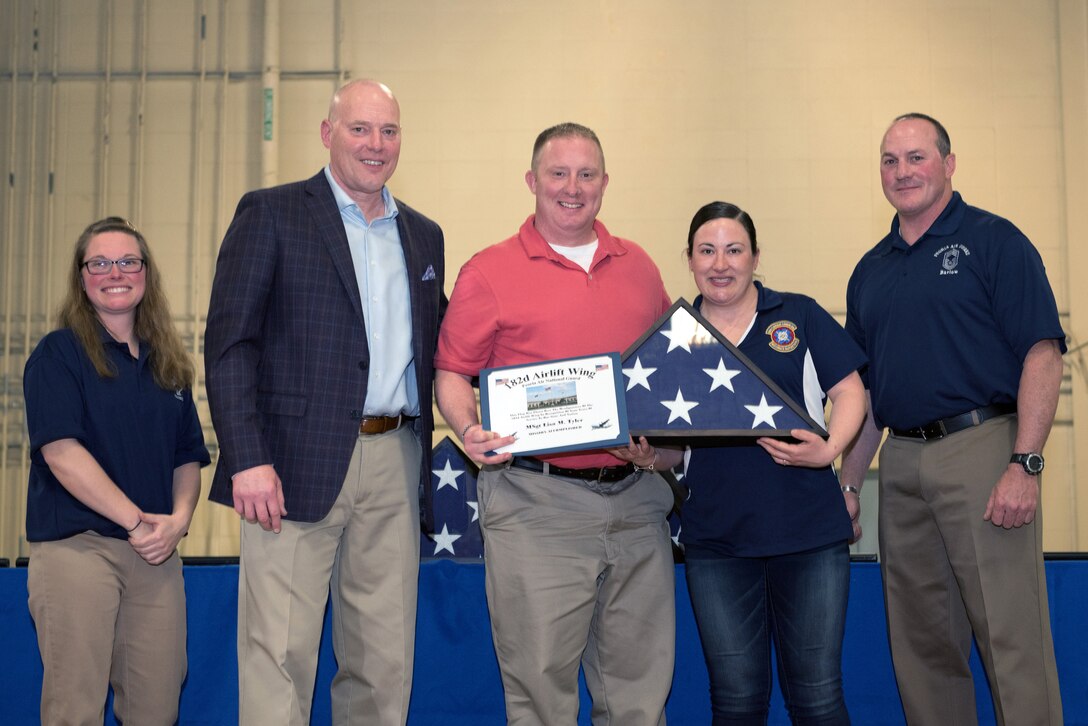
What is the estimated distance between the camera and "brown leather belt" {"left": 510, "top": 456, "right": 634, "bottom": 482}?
8.23 feet

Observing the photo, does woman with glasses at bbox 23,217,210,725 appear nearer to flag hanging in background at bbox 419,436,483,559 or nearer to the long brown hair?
the long brown hair

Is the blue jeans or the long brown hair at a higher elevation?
the long brown hair

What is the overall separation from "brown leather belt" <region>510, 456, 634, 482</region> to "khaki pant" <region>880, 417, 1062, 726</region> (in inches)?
33.3

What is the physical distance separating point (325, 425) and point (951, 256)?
1.75 metres

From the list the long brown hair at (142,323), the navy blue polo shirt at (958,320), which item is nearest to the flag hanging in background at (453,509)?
the long brown hair at (142,323)

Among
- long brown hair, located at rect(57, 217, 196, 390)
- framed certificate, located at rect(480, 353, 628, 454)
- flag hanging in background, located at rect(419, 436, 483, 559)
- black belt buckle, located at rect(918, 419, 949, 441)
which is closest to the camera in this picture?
framed certificate, located at rect(480, 353, 628, 454)

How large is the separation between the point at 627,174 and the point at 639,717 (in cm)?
486

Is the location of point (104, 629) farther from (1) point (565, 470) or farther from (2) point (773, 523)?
(2) point (773, 523)

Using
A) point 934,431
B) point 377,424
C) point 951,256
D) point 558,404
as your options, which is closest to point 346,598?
point 377,424

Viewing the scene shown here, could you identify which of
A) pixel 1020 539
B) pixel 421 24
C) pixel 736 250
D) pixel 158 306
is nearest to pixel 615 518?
pixel 736 250

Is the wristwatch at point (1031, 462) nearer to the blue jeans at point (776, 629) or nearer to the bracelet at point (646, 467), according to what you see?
the blue jeans at point (776, 629)

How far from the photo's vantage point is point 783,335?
8.24ft

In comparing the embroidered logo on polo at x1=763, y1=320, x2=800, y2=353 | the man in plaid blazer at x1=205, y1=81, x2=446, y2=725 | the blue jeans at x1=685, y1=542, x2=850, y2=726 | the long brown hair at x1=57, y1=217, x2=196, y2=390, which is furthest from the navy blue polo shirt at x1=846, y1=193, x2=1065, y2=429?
the long brown hair at x1=57, y1=217, x2=196, y2=390

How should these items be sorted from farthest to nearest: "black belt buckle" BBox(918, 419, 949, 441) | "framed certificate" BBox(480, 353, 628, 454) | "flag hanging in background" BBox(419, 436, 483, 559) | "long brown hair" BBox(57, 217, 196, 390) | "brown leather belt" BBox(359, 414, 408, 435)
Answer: "flag hanging in background" BBox(419, 436, 483, 559) < "black belt buckle" BBox(918, 419, 949, 441) < "long brown hair" BBox(57, 217, 196, 390) < "brown leather belt" BBox(359, 414, 408, 435) < "framed certificate" BBox(480, 353, 628, 454)
